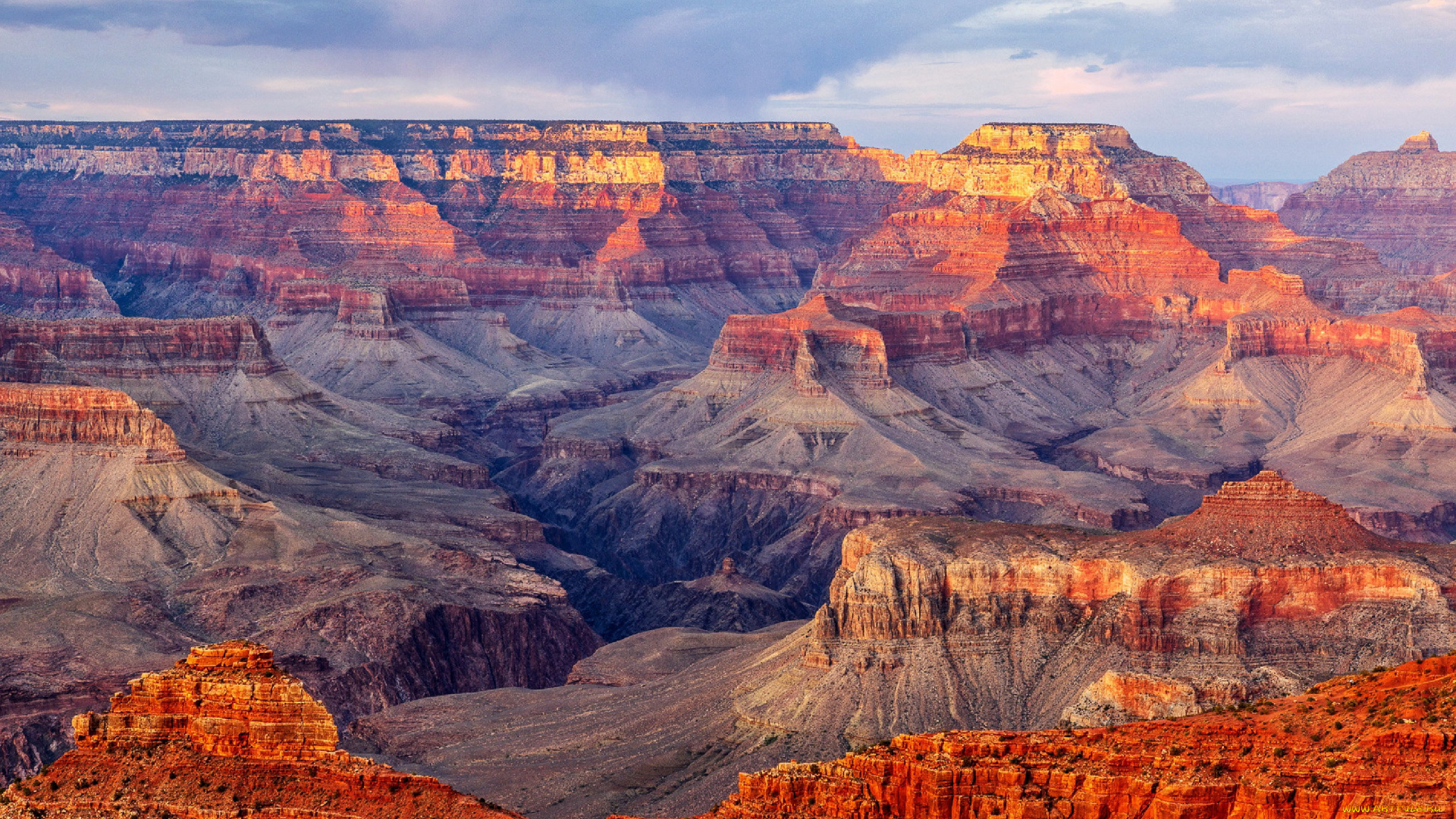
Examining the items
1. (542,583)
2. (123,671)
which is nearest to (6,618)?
(123,671)

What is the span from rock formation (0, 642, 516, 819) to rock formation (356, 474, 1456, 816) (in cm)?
3047

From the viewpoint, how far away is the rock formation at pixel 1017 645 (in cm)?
7756

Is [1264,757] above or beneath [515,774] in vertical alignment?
above

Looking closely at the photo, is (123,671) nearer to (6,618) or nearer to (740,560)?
(6,618)

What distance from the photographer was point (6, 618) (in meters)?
106

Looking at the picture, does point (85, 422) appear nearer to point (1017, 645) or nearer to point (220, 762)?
point (1017, 645)

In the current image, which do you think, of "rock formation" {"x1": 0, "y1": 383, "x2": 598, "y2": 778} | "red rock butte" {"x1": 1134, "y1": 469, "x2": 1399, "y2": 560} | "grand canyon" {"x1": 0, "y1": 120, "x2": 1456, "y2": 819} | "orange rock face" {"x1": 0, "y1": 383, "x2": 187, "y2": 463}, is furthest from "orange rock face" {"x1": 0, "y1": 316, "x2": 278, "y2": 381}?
"red rock butte" {"x1": 1134, "y1": 469, "x2": 1399, "y2": 560}

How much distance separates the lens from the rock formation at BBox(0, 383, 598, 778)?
347 ft

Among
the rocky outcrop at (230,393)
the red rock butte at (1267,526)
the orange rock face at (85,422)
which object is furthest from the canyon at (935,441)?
the red rock butte at (1267,526)

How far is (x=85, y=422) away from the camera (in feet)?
418

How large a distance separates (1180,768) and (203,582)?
3371 inches

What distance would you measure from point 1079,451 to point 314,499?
67.9 m

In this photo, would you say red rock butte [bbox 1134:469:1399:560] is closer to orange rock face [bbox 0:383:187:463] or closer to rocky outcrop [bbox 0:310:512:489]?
orange rock face [bbox 0:383:187:463]

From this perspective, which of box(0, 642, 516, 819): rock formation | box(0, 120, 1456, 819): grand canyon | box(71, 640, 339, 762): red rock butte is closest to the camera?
box(0, 642, 516, 819): rock formation
